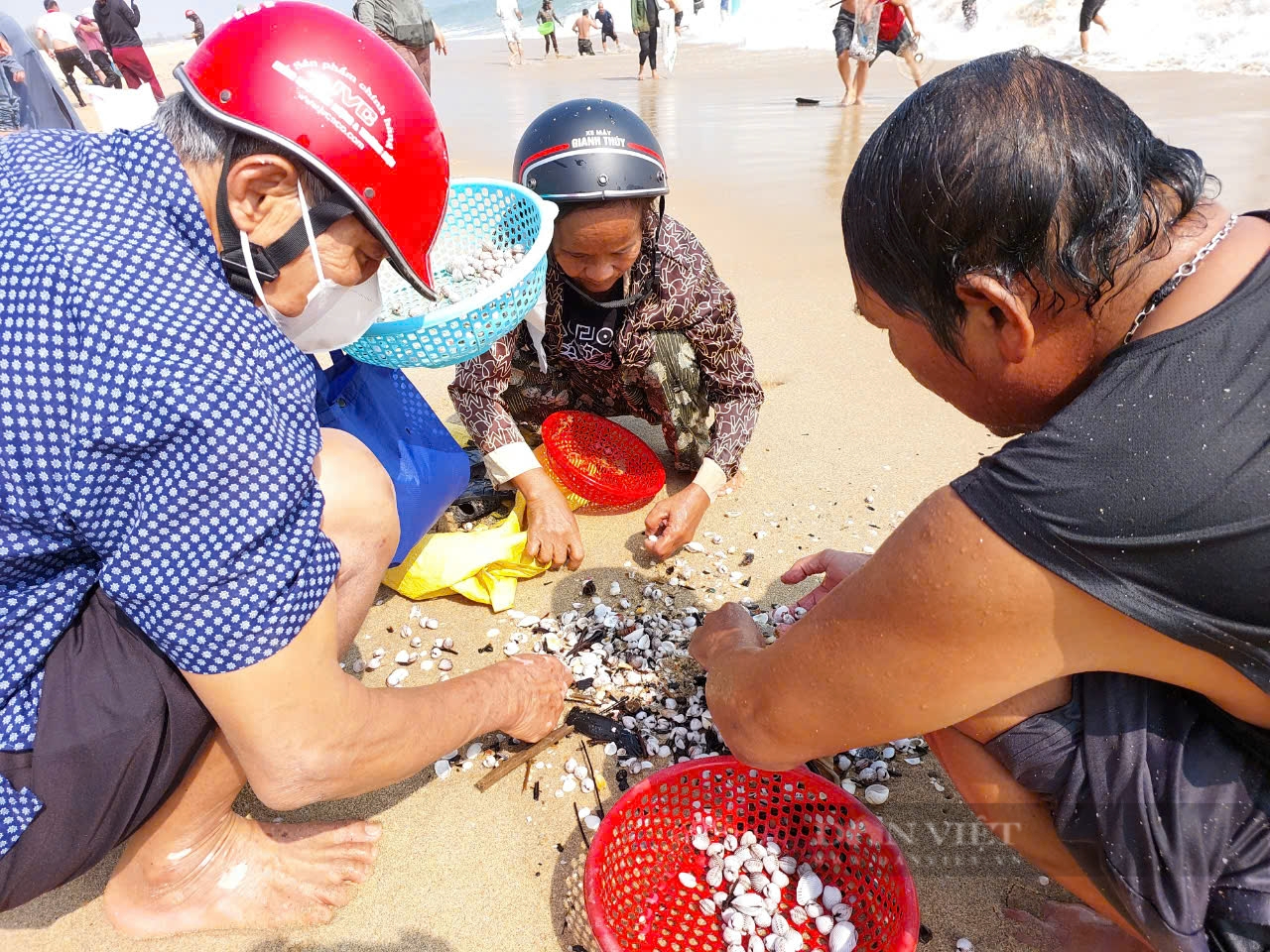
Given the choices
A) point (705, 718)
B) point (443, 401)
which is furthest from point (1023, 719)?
point (443, 401)

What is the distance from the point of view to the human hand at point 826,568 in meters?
2.22

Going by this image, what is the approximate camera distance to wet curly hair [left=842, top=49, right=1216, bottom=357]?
108 centimetres

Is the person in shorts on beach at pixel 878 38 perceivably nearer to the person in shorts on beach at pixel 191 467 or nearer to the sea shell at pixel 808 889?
the person in shorts on beach at pixel 191 467

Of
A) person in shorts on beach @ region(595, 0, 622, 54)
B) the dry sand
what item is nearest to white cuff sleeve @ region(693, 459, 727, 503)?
the dry sand

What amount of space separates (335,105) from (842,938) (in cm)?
184

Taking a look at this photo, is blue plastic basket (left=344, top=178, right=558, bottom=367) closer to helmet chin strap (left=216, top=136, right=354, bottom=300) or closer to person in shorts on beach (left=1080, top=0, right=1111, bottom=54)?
helmet chin strap (left=216, top=136, right=354, bottom=300)

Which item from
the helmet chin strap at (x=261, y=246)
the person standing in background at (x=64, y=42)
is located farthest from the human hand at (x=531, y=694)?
the person standing in background at (x=64, y=42)

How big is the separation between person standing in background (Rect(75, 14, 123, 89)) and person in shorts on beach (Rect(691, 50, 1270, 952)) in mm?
13864

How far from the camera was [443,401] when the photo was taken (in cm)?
390

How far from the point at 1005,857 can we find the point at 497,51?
30.5m

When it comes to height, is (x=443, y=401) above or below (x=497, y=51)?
above

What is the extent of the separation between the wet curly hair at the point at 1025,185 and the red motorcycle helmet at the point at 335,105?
86 centimetres

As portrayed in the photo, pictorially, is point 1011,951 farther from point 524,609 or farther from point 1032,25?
point 1032,25

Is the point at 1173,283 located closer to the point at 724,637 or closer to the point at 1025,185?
the point at 1025,185
